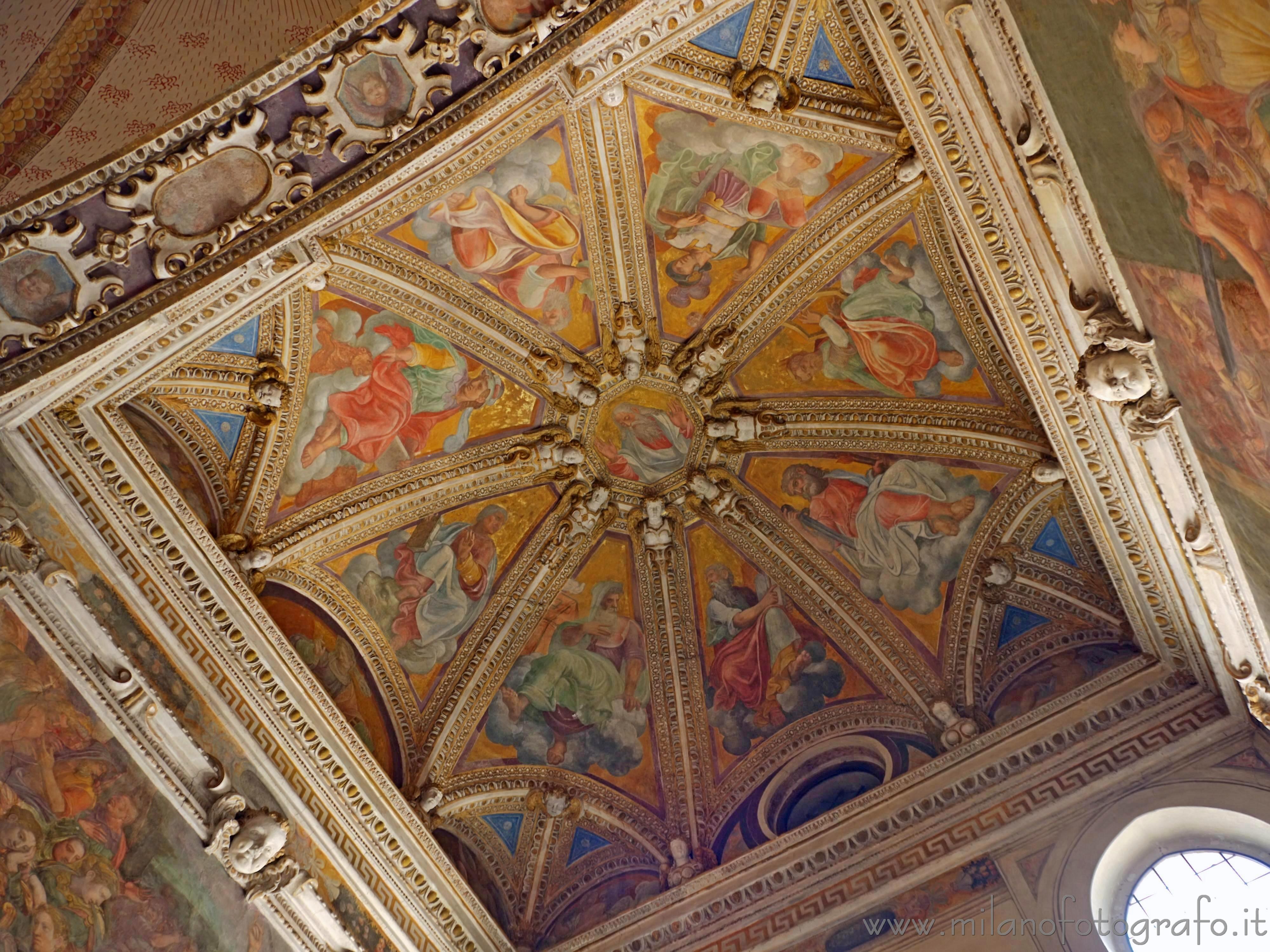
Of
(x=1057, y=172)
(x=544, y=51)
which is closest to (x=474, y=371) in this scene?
(x=544, y=51)

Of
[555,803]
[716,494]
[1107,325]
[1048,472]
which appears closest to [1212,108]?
[1107,325]

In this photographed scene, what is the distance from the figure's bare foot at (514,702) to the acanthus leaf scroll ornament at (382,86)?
601 centimetres

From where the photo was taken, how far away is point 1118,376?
8.13 metres

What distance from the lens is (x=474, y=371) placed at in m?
11.6

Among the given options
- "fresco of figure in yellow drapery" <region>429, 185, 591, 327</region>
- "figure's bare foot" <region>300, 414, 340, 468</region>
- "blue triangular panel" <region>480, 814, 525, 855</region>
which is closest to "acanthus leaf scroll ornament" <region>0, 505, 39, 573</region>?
"figure's bare foot" <region>300, 414, 340, 468</region>

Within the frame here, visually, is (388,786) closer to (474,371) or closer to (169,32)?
(474,371)

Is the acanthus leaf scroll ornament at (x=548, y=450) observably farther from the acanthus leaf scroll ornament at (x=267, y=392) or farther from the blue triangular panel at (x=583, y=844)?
the blue triangular panel at (x=583, y=844)

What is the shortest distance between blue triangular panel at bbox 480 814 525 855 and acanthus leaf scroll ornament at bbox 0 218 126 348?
628 centimetres

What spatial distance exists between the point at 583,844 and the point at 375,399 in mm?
5008

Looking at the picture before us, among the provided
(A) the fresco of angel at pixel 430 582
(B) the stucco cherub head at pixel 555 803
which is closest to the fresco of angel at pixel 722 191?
(A) the fresco of angel at pixel 430 582

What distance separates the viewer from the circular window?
8852 millimetres

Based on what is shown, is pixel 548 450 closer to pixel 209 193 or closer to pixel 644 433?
pixel 644 433

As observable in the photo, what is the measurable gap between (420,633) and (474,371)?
109 inches

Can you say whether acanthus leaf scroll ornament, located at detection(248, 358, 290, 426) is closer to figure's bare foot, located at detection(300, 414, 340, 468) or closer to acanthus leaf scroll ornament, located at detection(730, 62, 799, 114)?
figure's bare foot, located at detection(300, 414, 340, 468)
